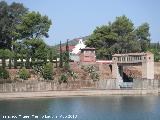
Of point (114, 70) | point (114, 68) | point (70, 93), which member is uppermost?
A: point (114, 68)

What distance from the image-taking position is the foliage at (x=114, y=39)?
90562 mm

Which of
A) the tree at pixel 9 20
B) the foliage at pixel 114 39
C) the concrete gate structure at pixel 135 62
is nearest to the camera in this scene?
the concrete gate structure at pixel 135 62

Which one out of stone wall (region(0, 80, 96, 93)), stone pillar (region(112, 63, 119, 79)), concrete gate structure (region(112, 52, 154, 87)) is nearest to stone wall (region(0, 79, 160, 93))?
stone wall (region(0, 80, 96, 93))

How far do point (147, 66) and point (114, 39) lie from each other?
614 inches

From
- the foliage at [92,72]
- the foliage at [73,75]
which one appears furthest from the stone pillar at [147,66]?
the foliage at [73,75]

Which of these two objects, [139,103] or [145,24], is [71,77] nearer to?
[139,103]

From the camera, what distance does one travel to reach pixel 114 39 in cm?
9044

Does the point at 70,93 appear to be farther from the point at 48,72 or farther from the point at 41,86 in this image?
the point at 48,72

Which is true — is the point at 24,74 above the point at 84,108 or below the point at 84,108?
above

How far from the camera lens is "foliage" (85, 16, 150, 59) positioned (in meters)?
90.6

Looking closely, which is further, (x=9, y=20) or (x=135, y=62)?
(x=9, y=20)

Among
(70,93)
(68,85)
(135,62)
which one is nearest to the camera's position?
(70,93)

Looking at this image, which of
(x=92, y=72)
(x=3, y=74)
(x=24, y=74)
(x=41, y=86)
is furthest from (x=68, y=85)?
(x=3, y=74)

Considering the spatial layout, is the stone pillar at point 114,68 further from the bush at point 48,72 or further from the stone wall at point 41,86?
the bush at point 48,72
